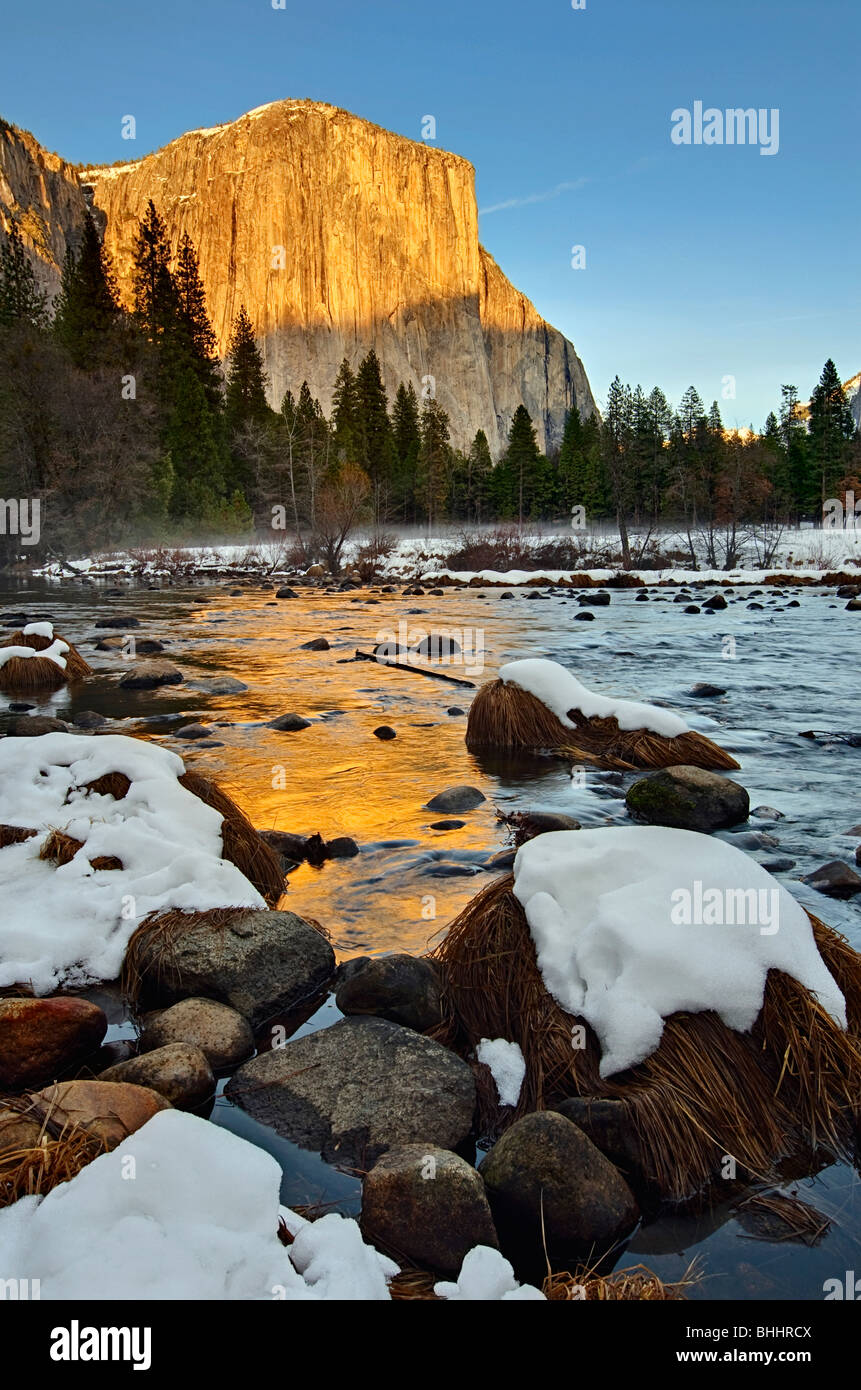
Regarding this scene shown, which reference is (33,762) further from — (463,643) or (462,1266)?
(463,643)

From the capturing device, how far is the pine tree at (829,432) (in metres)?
69.2

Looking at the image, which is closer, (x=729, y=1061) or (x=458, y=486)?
(x=729, y=1061)

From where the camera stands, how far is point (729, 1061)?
3305 mm

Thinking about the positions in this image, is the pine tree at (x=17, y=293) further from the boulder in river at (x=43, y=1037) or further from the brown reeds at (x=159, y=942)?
the boulder in river at (x=43, y=1037)

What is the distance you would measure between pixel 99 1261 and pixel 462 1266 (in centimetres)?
102

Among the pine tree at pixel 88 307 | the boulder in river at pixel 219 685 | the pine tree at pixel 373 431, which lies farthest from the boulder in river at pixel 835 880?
the pine tree at pixel 373 431

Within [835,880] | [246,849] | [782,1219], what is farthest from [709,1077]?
[246,849]

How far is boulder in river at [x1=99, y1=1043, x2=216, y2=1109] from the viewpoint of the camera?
329cm

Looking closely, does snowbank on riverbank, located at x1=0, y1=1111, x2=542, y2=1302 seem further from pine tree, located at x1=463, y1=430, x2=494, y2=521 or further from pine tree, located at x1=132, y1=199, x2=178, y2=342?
pine tree, located at x1=463, y1=430, x2=494, y2=521

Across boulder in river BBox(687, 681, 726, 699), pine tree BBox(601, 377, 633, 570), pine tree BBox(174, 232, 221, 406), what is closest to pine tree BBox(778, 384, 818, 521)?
pine tree BBox(601, 377, 633, 570)

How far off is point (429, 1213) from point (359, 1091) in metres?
0.79

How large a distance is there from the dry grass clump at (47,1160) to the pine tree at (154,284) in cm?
6435

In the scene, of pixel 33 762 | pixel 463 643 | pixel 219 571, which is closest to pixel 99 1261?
pixel 33 762

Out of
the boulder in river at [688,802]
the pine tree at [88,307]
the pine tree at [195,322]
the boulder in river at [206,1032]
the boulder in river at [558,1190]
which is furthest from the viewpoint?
the pine tree at [195,322]
